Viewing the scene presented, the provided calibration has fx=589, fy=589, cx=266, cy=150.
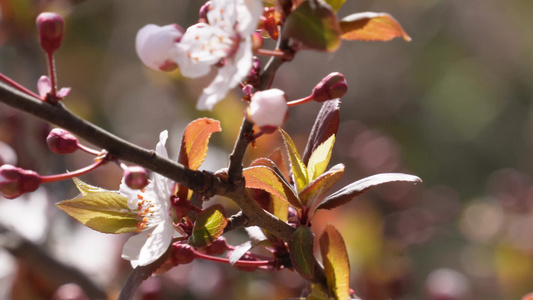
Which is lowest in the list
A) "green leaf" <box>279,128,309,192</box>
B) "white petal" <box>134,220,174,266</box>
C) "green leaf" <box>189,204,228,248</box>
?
"white petal" <box>134,220,174,266</box>

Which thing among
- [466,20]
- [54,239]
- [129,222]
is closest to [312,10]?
[129,222]

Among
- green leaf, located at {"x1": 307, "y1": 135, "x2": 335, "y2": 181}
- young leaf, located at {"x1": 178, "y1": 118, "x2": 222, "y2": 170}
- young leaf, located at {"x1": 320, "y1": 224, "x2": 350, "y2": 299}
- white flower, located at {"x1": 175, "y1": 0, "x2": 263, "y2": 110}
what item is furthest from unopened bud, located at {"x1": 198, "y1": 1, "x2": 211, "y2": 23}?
young leaf, located at {"x1": 320, "y1": 224, "x2": 350, "y2": 299}

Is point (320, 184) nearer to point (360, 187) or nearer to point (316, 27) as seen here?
point (360, 187)

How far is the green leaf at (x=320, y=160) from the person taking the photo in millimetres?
808

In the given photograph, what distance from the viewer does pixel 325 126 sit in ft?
2.71

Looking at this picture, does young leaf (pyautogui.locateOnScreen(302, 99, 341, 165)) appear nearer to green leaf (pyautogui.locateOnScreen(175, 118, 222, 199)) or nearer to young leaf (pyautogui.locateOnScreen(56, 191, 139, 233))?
green leaf (pyautogui.locateOnScreen(175, 118, 222, 199))

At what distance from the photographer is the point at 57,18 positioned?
2.19 feet

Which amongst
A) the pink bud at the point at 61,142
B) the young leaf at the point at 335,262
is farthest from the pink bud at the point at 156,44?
the young leaf at the point at 335,262

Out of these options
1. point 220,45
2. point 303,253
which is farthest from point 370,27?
point 303,253

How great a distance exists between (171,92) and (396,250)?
3.11 ft

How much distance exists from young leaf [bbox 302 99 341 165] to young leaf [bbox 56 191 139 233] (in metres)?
0.26

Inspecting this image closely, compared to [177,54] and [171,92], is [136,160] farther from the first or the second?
[171,92]

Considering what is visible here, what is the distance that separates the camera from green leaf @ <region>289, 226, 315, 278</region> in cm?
75

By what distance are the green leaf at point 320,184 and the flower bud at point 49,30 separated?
0.35 meters
